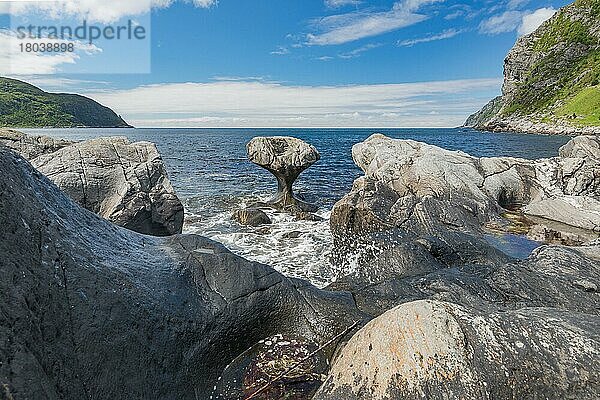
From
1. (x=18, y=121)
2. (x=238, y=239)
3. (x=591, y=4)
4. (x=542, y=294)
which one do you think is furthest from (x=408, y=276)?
(x=18, y=121)

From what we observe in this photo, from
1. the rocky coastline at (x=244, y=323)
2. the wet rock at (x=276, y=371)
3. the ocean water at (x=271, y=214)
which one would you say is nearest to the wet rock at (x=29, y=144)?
the ocean water at (x=271, y=214)

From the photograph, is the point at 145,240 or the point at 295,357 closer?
the point at 295,357

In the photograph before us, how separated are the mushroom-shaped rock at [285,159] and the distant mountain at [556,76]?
111m

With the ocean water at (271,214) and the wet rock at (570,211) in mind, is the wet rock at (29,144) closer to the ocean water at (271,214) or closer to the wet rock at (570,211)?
the ocean water at (271,214)

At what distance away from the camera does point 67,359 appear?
4227 millimetres

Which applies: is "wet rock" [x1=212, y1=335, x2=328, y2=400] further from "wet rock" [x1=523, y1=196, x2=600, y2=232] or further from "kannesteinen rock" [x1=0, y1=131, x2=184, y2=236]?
"wet rock" [x1=523, y1=196, x2=600, y2=232]

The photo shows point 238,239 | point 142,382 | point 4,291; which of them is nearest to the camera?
point 4,291

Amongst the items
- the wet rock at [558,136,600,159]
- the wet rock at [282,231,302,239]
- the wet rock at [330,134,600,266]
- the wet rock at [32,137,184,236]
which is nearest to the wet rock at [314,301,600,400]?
the wet rock at [330,134,600,266]

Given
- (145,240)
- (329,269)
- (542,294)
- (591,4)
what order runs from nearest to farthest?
(145,240)
(542,294)
(329,269)
(591,4)

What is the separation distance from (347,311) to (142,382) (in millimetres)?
4054

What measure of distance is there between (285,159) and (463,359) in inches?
987

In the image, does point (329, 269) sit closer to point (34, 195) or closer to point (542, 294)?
point (542, 294)

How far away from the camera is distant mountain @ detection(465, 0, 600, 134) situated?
121 meters

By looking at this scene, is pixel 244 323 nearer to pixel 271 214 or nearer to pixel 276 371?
pixel 276 371
